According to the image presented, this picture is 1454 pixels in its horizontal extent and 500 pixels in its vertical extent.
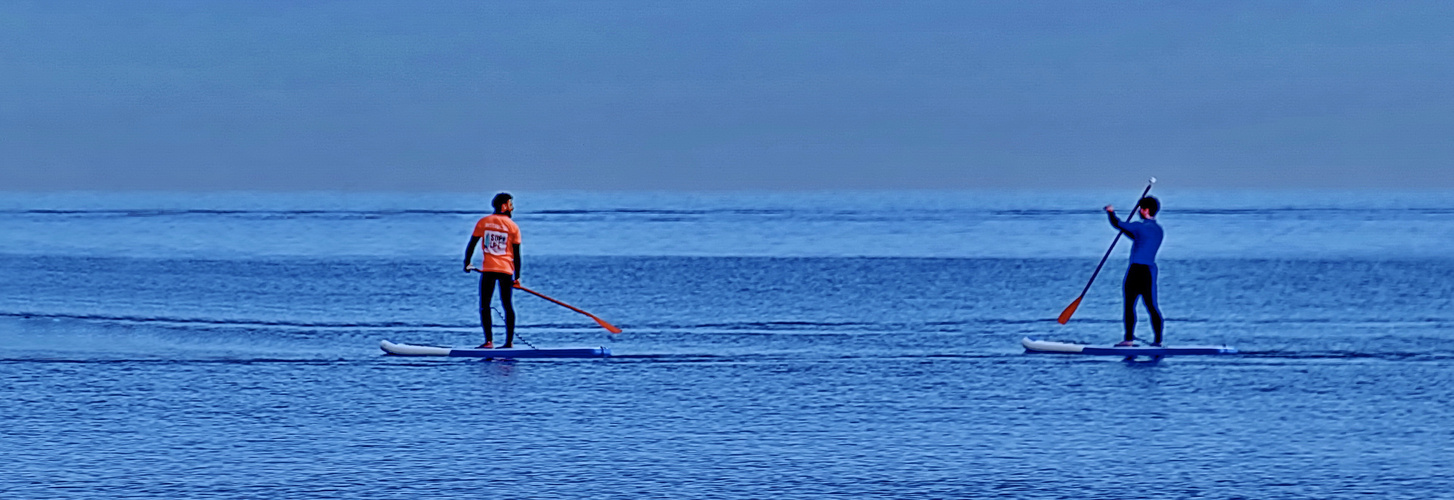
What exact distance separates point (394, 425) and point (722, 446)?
226cm

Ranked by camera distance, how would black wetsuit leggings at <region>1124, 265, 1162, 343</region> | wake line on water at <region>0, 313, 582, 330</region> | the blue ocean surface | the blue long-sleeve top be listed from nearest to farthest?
the blue ocean surface
the blue long-sleeve top
black wetsuit leggings at <region>1124, 265, 1162, 343</region>
wake line on water at <region>0, 313, 582, 330</region>

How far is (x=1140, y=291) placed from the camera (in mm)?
16219

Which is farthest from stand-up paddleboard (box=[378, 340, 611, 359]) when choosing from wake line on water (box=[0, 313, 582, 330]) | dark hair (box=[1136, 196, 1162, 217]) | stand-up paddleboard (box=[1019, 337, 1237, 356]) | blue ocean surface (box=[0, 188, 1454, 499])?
dark hair (box=[1136, 196, 1162, 217])

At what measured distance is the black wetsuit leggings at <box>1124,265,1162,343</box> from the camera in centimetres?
1622

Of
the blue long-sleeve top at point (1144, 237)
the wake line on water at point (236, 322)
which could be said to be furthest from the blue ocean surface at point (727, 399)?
the blue long-sleeve top at point (1144, 237)

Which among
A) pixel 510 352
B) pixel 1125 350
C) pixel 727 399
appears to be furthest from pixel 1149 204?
pixel 510 352

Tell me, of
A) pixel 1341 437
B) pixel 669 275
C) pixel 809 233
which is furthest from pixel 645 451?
pixel 809 233

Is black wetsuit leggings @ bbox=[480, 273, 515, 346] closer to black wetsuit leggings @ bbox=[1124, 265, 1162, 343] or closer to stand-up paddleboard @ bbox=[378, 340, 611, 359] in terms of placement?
stand-up paddleboard @ bbox=[378, 340, 611, 359]

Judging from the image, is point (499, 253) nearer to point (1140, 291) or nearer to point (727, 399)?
point (727, 399)

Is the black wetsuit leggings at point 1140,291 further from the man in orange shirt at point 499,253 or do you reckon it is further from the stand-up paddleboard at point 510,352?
the man in orange shirt at point 499,253

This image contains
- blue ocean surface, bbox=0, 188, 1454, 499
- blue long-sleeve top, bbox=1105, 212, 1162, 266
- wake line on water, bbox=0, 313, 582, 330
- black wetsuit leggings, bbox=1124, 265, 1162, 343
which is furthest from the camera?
wake line on water, bbox=0, 313, 582, 330

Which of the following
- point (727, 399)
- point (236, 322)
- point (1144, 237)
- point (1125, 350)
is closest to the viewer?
point (727, 399)

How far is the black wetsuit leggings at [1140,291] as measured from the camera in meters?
16.2

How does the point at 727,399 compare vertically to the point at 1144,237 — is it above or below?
below
